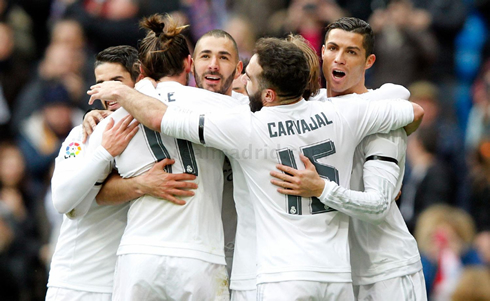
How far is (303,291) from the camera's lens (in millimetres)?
5500

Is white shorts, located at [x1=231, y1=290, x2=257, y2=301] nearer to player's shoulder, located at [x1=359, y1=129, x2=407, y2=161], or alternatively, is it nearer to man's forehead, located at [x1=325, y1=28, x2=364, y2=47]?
player's shoulder, located at [x1=359, y1=129, x2=407, y2=161]

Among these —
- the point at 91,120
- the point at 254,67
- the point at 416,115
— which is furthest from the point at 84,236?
the point at 416,115

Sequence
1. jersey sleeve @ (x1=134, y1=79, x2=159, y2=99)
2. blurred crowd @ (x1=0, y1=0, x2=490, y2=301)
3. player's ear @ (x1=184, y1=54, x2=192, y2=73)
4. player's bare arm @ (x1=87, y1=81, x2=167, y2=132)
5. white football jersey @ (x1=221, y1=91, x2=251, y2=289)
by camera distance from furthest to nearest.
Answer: blurred crowd @ (x1=0, y1=0, x2=490, y2=301) < player's ear @ (x1=184, y1=54, x2=192, y2=73) < jersey sleeve @ (x1=134, y1=79, x2=159, y2=99) < white football jersey @ (x1=221, y1=91, x2=251, y2=289) < player's bare arm @ (x1=87, y1=81, x2=167, y2=132)

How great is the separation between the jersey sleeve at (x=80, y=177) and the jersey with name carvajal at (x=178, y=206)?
165mm

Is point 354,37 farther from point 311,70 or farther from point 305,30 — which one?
point 305,30

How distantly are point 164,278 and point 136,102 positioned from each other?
132 cm

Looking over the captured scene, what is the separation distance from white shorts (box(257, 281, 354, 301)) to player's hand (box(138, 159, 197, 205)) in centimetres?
92

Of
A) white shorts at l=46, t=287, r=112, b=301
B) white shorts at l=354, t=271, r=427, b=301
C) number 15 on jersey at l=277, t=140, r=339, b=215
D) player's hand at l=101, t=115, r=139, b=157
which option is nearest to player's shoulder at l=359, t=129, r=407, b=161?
number 15 on jersey at l=277, t=140, r=339, b=215

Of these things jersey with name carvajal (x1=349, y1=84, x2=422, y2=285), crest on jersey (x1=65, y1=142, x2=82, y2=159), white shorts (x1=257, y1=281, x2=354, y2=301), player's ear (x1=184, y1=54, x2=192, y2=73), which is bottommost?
white shorts (x1=257, y1=281, x2=354, y2=301)

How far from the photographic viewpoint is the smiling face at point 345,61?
6426 mm

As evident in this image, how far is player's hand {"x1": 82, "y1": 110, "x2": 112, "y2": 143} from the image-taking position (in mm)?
6312

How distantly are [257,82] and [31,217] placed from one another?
6398 millimetres

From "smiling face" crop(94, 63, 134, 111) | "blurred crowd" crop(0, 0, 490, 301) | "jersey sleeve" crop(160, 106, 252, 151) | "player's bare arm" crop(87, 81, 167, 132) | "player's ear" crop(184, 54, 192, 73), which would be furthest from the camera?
"blurred crowd" crop(0, 0, 490, 301)

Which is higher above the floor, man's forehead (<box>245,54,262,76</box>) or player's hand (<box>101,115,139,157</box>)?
man's forehead (<box>245,54,262,76</box>)
